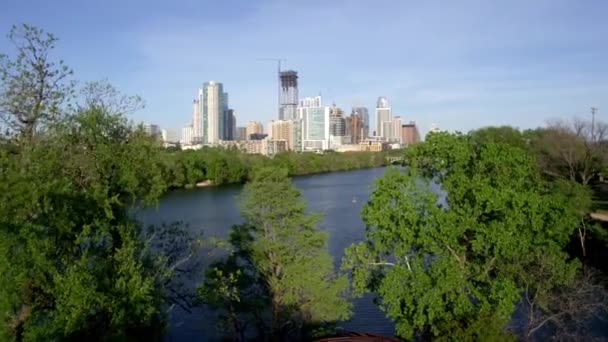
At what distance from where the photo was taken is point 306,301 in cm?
668

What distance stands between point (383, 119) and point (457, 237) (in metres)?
126

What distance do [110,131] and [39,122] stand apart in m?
0.62

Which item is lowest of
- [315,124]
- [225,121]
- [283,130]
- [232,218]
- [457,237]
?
[232,218]

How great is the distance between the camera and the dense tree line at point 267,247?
4.08 meters

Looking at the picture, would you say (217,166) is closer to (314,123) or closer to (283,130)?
(283,130)

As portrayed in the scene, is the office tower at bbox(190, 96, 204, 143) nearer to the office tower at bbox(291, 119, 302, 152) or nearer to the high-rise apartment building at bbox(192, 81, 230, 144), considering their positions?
the high-rise apartment building at bbox(192, 81, 230, 144)

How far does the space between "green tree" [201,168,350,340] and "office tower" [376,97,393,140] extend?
4666 inches

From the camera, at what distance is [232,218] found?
16109 millimetres

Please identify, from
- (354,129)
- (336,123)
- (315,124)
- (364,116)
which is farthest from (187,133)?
(364,116)

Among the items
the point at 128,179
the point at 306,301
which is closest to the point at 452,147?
the point at 306,301

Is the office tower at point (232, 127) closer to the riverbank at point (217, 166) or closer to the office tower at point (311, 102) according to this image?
the office tower at point (311, 102)

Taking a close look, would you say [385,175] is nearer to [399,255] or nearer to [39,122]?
[399,255]

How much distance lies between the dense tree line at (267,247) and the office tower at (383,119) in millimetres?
118660

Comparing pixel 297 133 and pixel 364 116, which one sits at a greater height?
pixel 364 116
